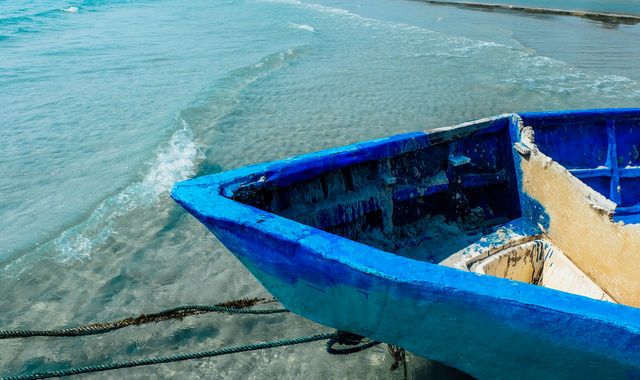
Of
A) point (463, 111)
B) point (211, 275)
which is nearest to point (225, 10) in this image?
point (463, 111)

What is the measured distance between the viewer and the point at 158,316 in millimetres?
4242

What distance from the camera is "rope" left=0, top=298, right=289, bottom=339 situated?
151 inches

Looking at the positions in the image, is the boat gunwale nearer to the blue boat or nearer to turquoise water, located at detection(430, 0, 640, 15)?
the blue boat

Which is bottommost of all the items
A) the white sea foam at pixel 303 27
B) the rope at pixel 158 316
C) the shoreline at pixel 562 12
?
the rope at pixel 158 316

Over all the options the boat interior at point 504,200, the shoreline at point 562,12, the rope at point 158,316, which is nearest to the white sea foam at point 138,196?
the rope at point 158,316

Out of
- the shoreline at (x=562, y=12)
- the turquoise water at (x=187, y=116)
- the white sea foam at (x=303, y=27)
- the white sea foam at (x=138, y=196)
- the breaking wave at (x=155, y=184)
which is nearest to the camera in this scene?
the turquoise water at (x=187, y=116)

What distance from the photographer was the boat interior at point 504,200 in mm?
3568

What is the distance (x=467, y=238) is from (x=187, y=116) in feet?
23.1

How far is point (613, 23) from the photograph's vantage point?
21.4 m

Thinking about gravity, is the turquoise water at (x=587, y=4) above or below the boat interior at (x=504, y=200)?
above

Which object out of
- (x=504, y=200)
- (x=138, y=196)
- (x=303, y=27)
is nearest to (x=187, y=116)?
(x=138, y=196)

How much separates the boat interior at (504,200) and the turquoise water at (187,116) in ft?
3.84

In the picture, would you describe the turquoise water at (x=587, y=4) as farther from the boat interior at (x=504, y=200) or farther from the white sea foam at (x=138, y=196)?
the white sea foam at (x=138, y=196)

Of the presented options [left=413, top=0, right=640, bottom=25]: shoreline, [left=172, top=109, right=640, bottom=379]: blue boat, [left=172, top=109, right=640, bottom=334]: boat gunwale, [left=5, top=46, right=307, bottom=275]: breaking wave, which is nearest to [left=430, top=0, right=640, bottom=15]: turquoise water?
[left=413, top=0, right=640, bottom=25]: shoreline
